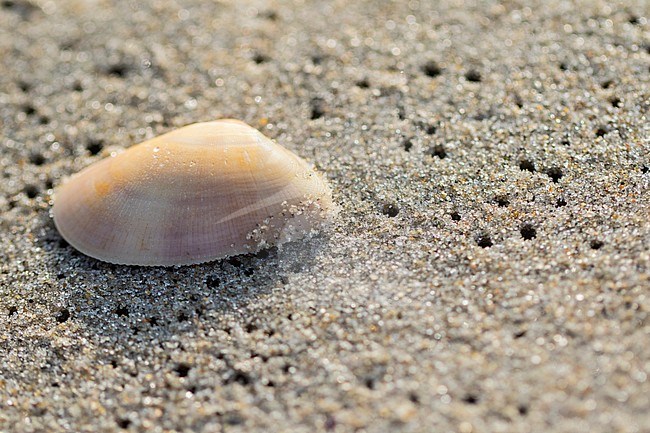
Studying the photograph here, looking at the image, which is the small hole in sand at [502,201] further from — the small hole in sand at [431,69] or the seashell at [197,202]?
the small hole in sand at [431,69]

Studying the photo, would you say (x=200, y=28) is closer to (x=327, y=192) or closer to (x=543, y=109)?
(x=327, y=192)

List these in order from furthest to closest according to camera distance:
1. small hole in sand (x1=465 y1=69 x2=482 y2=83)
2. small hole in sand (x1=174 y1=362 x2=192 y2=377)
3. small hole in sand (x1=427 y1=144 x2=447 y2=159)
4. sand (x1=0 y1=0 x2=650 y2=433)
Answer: small hole in sand (x1=465 y1=69 x2=482 y2=83) < small hole in sand (x1=427 y1=144 x2=447 y2=159) < small hole in sand (x1=174 y1=362 x2=192 y2=377) < sand (x1=0 y1=0 x2=650 y2=433)

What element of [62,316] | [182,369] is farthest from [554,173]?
[62,316]

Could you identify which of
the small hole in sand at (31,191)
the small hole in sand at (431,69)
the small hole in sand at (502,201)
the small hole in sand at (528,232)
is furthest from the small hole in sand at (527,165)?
the small hole in sand at (31,191)

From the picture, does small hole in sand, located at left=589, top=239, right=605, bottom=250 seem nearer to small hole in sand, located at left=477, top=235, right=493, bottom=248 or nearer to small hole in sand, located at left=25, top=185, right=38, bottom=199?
small hole in sand, located at left=477, top=235, right=493, bottom=248

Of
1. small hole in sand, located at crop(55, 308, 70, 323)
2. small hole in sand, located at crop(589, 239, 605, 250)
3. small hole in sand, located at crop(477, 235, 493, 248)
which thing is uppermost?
small hole in sand, located at crop(589, 239, 605, 250)

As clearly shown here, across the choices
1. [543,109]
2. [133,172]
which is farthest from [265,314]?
[543,109]

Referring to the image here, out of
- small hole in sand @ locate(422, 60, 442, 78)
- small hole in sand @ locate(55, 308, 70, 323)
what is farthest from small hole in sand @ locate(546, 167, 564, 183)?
small hole in sand @ locate(55, 308, 70, 323)
